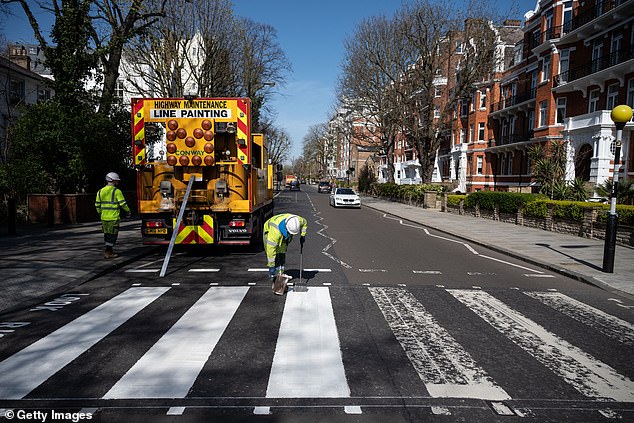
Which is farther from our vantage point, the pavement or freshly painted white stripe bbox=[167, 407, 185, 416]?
the pavement

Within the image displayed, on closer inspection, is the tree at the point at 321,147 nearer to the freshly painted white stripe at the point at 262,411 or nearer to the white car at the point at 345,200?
the white car at the point at 345,200

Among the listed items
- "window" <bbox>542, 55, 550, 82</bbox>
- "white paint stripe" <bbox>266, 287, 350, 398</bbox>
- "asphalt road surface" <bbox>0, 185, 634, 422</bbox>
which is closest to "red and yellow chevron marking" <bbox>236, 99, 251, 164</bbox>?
"asphalt road surface" <bbox>0, 185, 634, 422</bbox>

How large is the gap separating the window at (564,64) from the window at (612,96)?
438 centimetres

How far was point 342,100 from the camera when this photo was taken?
123ft

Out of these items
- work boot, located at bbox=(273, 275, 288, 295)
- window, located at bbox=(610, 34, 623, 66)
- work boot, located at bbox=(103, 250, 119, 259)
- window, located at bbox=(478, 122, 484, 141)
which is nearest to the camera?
work boot, located at bbox=(273, 275, 288, 295)

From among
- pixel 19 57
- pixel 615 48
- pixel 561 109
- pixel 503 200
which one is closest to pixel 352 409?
pixel 503 200

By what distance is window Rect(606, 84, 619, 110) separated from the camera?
2617 centimetres

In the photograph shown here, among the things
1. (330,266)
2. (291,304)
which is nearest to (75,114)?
(330,266)

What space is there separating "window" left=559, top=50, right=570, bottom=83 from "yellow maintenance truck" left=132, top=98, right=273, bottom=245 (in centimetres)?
2940

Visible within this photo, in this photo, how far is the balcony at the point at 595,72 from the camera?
24.6 metres

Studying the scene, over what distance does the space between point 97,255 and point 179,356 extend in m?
6.48

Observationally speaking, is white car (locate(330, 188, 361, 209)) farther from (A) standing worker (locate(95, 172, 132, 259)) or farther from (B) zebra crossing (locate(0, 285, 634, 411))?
(B) zebra crossing (locate(0, 285, 634, 411))

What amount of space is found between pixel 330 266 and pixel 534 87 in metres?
34.0

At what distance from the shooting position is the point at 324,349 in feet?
15.2
